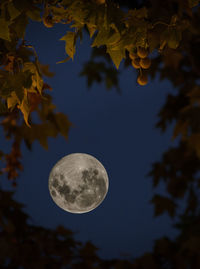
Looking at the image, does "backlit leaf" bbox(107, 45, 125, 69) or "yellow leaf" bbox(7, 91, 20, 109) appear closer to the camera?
"backlit leaf" bbox(107, 45, 125, 69)

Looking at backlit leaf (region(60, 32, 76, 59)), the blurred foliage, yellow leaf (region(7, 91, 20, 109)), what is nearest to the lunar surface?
the blurred foliage

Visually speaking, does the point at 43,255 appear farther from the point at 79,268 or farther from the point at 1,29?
the point at 1,29

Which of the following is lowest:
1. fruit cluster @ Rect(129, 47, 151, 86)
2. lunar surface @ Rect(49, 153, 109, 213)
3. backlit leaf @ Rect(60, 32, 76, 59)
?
lunar surface @ Rect(49, 153, 109, 213)

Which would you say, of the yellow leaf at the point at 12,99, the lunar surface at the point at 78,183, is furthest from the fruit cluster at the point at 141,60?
the lunar surface at the point at 78,183

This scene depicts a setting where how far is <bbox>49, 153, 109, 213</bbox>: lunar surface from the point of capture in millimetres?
2473

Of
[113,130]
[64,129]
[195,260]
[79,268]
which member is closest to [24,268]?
[79,268]

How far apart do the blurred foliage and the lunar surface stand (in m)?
0.44

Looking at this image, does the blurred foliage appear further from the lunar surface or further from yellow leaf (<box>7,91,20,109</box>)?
the lunar surface

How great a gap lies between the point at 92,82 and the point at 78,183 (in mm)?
3780

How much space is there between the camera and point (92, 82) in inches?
239

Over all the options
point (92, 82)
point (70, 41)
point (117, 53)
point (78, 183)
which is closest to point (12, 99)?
point (70, 41)

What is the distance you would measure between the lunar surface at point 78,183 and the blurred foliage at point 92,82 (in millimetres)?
445

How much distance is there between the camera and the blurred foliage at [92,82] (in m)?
1.58

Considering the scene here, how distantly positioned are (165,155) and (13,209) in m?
3.78
